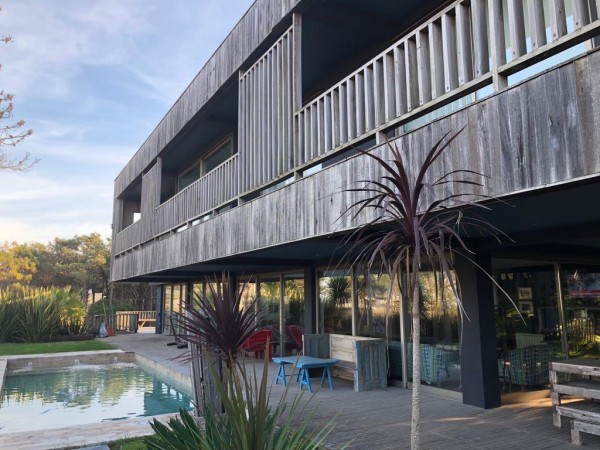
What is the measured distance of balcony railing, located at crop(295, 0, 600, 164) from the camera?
3014 millimetres

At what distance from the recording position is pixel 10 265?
34594mm

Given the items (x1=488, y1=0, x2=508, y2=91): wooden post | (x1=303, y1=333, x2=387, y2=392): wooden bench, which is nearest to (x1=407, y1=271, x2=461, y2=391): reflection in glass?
(x1=303, y1=333, x2=387, y2=392): wooden bench

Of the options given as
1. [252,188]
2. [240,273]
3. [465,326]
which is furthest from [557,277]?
[240,273]

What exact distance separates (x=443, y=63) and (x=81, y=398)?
8488 mm

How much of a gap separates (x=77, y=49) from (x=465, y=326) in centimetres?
1239

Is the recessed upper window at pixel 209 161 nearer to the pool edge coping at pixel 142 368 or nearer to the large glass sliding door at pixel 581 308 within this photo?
the pool edge coping at pixel 142 368

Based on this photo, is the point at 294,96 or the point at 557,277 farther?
the point at 557,277

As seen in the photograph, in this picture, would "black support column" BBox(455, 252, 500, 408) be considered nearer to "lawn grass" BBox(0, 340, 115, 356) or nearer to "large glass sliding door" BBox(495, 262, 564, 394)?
"large glass sliding door" BBox(495, 262, 564, 394)

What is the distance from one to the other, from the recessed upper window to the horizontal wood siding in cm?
373

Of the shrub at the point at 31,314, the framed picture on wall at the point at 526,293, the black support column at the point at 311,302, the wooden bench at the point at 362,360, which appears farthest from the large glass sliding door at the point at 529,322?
the shrub at the point at 31,314

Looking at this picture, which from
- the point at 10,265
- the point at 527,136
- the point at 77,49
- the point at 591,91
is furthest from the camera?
the point at 10,265

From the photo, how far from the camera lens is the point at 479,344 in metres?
5.98

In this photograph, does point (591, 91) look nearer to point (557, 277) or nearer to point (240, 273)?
point (557, 277)

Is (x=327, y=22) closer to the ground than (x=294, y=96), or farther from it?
farther from it
